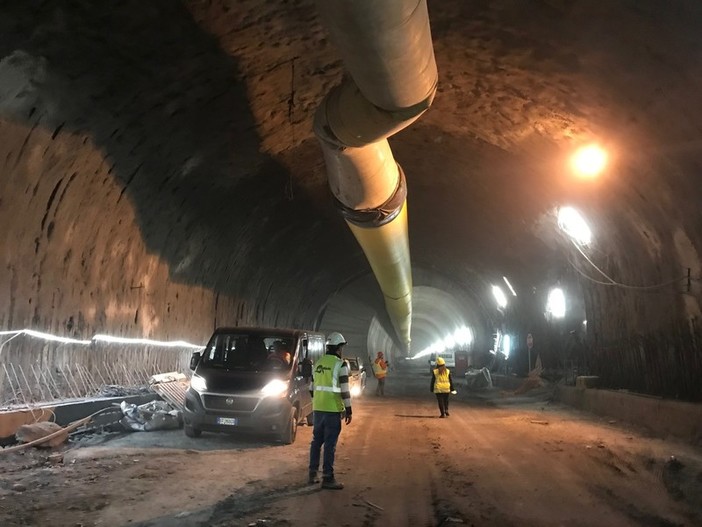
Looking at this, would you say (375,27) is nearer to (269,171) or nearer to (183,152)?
(183,152)

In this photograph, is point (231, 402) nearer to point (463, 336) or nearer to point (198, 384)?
point (198, 384)

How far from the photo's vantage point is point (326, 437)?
718cm

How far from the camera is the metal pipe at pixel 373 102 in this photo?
4.95 m

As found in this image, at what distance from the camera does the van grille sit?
1005 cm

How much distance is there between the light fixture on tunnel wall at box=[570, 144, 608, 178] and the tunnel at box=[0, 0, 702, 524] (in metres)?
0.05

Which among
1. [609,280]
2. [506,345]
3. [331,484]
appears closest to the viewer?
[331,484]

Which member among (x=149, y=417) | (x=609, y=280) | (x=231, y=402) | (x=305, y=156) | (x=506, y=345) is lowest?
(x=149, y=417)

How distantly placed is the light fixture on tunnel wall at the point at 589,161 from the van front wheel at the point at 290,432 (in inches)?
260

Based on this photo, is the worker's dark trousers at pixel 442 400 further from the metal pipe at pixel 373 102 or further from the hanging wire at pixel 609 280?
the hanging wire at pixel 609 280

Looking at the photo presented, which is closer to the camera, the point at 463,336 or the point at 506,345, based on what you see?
the point at 506,345

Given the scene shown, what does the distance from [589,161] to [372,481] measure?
6602 millimetres

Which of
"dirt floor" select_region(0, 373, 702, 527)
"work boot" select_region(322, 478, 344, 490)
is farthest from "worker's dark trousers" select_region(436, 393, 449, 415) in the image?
"work boot" select_region(322, 478, 344, 490)

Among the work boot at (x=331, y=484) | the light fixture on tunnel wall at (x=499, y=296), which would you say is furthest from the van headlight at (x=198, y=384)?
the light fixture on tunnel wall at (x=499, y=296)

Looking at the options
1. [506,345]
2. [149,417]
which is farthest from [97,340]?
[506,345]
